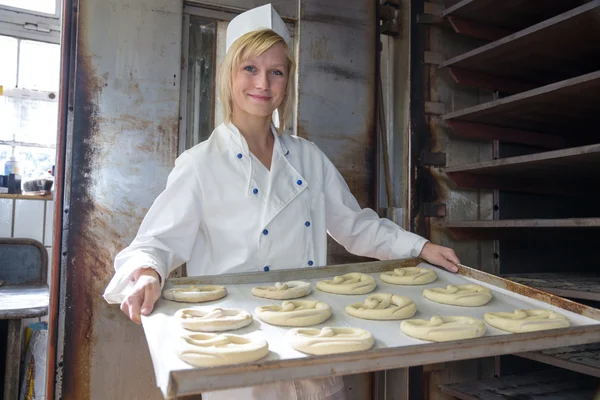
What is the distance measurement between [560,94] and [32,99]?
3.53m

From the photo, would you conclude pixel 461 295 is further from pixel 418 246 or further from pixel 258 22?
pixel 258 22

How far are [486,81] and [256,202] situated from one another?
1559 mm

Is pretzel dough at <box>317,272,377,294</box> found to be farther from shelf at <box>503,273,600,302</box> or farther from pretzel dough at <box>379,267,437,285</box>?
shelf at <box>503,273,600,302</box>

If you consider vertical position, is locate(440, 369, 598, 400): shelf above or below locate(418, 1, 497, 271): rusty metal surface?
below

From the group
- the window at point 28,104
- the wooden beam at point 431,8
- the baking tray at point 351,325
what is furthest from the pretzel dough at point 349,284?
the window at point 28,104

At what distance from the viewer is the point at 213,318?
3.89 ft

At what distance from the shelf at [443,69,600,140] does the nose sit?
3.59ft

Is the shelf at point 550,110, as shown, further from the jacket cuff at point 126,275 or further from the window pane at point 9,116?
the window pane at point 9,116

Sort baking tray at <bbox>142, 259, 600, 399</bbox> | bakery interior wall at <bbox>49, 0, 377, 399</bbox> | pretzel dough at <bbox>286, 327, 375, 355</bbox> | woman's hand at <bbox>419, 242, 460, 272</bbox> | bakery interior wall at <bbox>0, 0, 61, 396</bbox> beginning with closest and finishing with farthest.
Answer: baking tray at <bbox>142, 259, 600, 399</bbox>
pretzel dough at <bbox>286, 327, 375, 355</bbox>
woman's hand at <bbox>419, 242, 460, 272</bbox>
bakery interior wall at <bbox>49, 0, 377, 399</bbox>
bakery interior wall at <bbox>0, 0, 61, 396</bbox>

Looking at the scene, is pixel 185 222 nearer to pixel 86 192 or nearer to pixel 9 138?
pixel 86 192

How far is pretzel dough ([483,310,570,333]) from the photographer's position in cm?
120

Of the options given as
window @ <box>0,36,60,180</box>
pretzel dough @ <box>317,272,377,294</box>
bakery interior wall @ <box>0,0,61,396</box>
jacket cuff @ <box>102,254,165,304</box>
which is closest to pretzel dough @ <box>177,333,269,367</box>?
jacket cuff @ <box>102,254,165,304</box>

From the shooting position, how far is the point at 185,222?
4.99 ft

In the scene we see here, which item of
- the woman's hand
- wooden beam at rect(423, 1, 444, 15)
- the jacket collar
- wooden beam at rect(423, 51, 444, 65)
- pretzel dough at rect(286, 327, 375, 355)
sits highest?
wooden beam at rect(423, 1, 444, 15)
